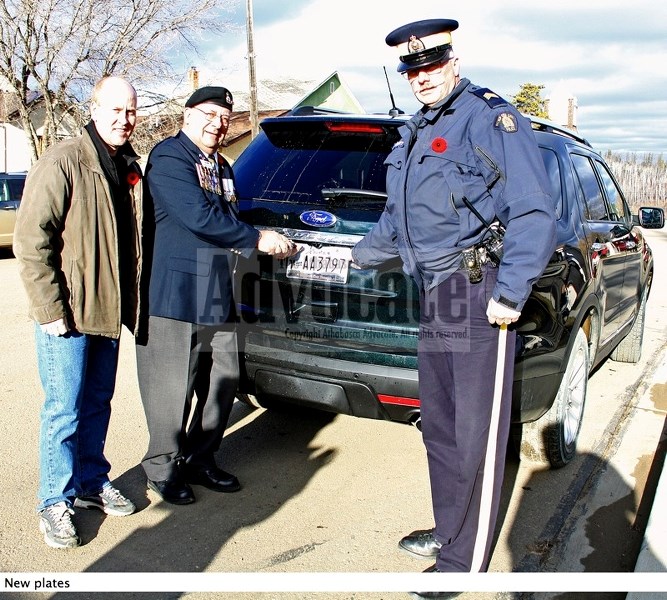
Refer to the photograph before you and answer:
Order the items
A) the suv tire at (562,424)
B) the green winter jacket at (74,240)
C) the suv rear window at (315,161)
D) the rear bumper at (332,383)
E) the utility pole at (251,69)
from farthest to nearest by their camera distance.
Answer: the utility pole at (251,69), the suv tire at (562,424), the suv rear window at (315,161), the rear bumper at (332,383), the green winter jacket at (74,240)

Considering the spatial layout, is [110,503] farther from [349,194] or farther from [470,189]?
[470,189]

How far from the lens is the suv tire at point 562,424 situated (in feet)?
12.0

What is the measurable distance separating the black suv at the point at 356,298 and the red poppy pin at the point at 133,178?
24.8 inches

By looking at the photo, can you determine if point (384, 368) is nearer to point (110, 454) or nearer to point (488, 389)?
point (488, 389)

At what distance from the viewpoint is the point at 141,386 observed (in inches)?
134

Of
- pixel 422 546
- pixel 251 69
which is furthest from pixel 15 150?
pixel 422 546

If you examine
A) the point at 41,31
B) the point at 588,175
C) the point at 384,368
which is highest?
the point at 41,31

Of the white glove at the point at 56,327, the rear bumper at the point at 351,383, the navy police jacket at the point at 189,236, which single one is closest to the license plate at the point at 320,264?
the navy police jacket at the point at 189,236

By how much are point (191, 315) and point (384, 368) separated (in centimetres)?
94

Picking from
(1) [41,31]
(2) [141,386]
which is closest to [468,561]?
(2) [141,386]

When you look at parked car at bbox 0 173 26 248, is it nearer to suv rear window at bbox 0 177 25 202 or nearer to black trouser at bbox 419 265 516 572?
suv rear window at bbox 0 177 25 202

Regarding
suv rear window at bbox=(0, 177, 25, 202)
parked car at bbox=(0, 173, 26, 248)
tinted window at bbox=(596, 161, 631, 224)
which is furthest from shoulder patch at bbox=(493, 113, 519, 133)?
suv rear window at bbox=(0, 177, 25, 202)

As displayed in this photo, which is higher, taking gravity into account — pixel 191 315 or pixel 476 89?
pixel 476 89

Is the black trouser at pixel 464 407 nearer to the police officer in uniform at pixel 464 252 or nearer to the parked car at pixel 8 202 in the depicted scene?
the police officer in uniform at pixel 464 252
